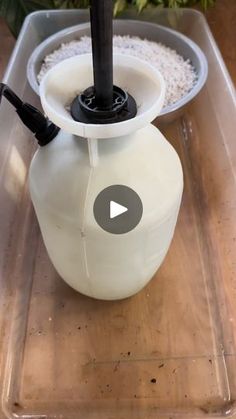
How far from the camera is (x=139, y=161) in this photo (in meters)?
0.36

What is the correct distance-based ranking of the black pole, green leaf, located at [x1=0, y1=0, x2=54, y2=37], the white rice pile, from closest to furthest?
the black pole
the white rice pile
green leaf, located at [x1=0, y1=0, x2=54, y2=37]

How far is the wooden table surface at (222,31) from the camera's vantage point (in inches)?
32.0

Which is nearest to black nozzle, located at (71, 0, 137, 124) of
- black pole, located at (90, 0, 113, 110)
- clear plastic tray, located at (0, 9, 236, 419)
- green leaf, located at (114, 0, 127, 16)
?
black pole, located at (90, 0, 113, 110)

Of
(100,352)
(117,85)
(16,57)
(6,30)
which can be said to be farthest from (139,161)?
(6,30)

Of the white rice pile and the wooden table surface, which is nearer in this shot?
the white rice pile

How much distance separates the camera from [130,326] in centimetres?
48

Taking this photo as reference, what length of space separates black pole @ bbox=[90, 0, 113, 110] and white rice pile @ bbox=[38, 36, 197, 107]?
1.09ft

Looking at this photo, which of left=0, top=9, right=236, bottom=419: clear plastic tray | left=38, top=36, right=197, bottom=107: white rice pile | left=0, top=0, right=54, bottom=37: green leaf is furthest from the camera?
left=0, top=0, right=54, bottom=37: green leaf

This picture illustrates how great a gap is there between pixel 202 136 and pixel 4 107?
316 mm

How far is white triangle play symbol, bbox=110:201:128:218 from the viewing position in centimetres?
36

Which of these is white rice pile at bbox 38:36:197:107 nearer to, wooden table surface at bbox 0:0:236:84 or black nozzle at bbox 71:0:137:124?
wooden table surface at bbox 0:0:236:84

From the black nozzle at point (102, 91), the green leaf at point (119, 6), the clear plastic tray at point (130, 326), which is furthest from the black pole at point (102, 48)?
the green leaf at point (119, 6)

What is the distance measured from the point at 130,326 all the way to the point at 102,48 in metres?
0.30
